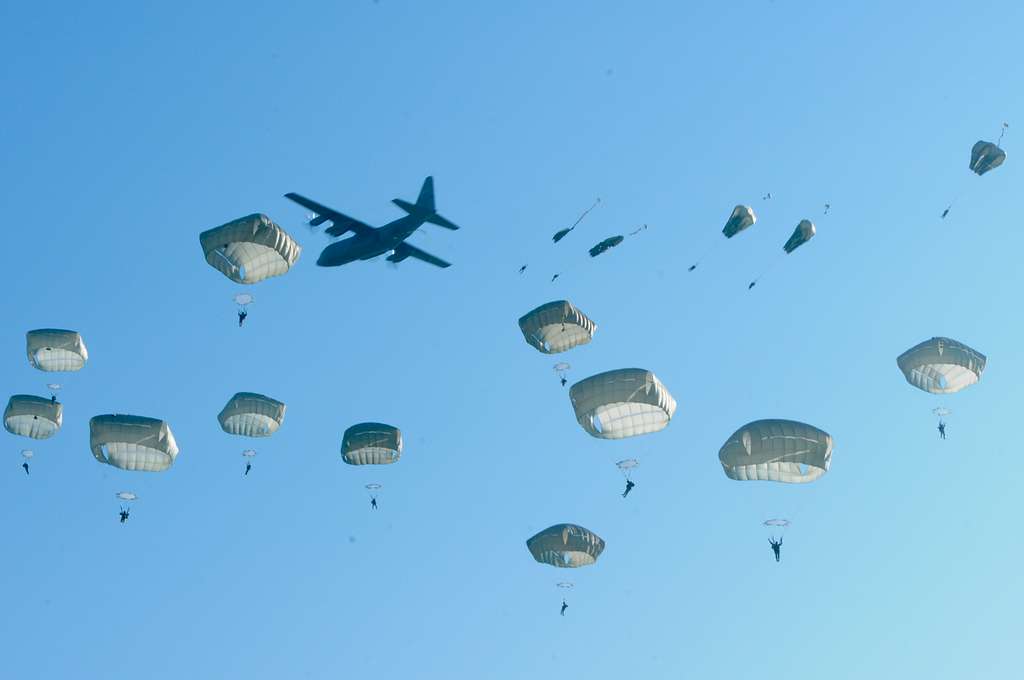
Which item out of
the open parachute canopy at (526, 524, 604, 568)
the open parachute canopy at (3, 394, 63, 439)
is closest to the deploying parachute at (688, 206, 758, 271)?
the open parachute canopy at (526, 524, 604, 568)

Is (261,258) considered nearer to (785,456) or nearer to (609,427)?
(609,427)

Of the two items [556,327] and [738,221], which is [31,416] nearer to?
[556,327]

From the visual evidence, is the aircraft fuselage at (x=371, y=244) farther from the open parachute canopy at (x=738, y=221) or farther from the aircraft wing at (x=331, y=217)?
the open parachute canopy at (x=738, y=221)

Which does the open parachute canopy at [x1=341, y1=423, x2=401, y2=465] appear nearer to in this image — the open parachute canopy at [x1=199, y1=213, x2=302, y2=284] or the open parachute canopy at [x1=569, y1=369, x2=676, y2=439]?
the open parachute canopy at [x1=199, y1=213, x2=302, y2=284]

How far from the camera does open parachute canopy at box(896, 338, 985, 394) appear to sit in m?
64.8

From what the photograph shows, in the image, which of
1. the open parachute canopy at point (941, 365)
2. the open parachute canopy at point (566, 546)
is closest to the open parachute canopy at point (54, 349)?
the open parachute canopy at point (566, 546)

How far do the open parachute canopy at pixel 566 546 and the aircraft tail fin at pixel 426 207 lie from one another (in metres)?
25.7

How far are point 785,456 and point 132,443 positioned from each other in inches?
1295

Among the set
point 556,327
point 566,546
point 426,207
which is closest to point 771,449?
point 566,546

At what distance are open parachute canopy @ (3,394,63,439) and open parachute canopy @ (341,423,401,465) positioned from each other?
18489 millimetres

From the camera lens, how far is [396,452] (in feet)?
230

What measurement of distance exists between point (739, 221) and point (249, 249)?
2752cm

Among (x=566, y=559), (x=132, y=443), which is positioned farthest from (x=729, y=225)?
(x=132, y=443)

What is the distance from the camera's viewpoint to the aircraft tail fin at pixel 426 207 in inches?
3241
